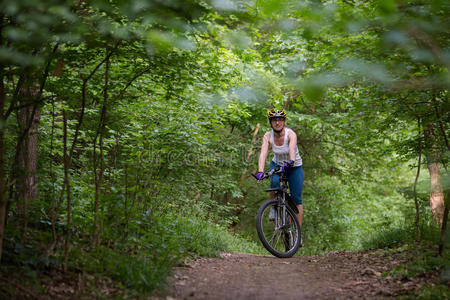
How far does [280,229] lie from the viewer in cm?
623

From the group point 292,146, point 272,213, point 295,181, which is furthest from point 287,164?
point 272,213

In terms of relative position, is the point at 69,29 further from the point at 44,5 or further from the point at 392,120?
the point at 392,120

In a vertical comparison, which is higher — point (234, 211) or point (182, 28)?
point (182, 28)

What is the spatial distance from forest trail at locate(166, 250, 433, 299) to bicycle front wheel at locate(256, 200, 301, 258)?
450 millimetres

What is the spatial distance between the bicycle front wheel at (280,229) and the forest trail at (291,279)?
45 cm

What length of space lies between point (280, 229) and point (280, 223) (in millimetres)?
95

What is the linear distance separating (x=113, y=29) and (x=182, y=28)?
2.00ft

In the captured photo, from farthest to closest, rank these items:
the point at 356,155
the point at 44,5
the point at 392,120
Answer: the point at 356,155
the point at 392,120
the point at 44,5

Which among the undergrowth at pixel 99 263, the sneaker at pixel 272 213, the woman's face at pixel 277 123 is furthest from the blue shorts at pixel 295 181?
the undergrowth at pixel 99 263

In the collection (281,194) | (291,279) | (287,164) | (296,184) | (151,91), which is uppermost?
(151,91)

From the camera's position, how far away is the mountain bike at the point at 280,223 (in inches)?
242

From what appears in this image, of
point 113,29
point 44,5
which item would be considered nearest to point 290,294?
point 113,29

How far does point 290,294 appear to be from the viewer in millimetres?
3670

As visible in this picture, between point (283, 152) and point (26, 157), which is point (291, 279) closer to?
point (283, 152)
